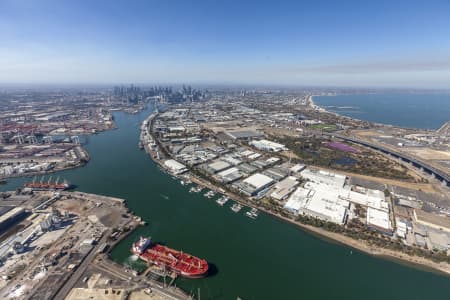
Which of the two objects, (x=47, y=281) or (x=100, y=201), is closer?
(x=47, y=281)

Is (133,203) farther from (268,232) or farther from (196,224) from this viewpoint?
(268,232)

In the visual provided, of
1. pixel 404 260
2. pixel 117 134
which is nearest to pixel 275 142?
pixel 404 260

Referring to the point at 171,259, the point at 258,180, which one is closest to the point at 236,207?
the point at 258,180

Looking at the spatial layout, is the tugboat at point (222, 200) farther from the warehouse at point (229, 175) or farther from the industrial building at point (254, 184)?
the warehouse at point (229, 175)

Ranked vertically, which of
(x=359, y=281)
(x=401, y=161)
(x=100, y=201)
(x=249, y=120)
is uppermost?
(x=249, y=120)

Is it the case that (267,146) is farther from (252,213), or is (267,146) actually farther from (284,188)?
(252,213)

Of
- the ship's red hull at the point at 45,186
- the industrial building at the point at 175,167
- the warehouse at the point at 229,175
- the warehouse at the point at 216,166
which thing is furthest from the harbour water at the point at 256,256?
the warehouse at the point at 216,166

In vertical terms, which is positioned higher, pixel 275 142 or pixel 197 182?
pixel 275 142

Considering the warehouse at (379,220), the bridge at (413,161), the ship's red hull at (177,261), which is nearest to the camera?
the ship's red hull at (177,261)
